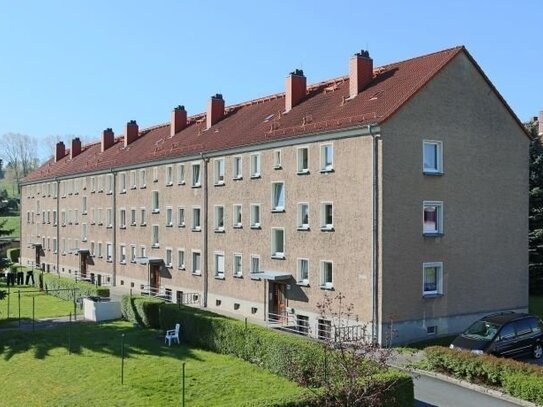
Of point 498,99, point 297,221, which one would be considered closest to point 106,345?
point 297,221

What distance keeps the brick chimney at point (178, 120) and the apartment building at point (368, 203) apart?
26.9ft

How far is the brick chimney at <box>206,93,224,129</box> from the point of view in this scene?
45156 mm

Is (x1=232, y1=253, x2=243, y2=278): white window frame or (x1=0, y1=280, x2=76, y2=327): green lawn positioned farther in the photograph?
(x1=0, y1=280, x2=76, y2=327): green lawn

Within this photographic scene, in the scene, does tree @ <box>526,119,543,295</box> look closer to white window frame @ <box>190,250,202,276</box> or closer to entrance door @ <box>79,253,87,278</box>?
white window frame @ <box>190,250,202,276</box>

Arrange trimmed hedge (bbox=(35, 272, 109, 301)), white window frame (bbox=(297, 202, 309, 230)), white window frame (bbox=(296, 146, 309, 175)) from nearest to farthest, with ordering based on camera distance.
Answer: white window frame (bbox=(297, 202, 309, 230)) < white window frame (bbox=(296, 146, 309, 175)) < trimmed hedge (bbox=(35, 272, 109, 301))

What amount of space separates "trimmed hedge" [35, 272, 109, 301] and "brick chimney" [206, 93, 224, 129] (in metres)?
14.3

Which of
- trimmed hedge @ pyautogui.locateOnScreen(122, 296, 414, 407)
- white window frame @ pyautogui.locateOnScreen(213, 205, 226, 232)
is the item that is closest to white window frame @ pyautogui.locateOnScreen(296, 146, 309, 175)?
white window frame @ pyautogui.locateOnScreen(213, 205, 226, 232)

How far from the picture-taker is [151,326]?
31234 mm

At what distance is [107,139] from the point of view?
2467 inches

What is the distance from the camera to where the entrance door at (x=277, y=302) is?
32.1 meters

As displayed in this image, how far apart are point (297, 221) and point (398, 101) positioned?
8100mm

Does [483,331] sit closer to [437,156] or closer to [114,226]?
[437,156]

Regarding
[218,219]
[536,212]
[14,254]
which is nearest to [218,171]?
[218,219]

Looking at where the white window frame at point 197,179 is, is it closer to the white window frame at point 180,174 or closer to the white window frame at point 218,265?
the white window frame at point 180,174
